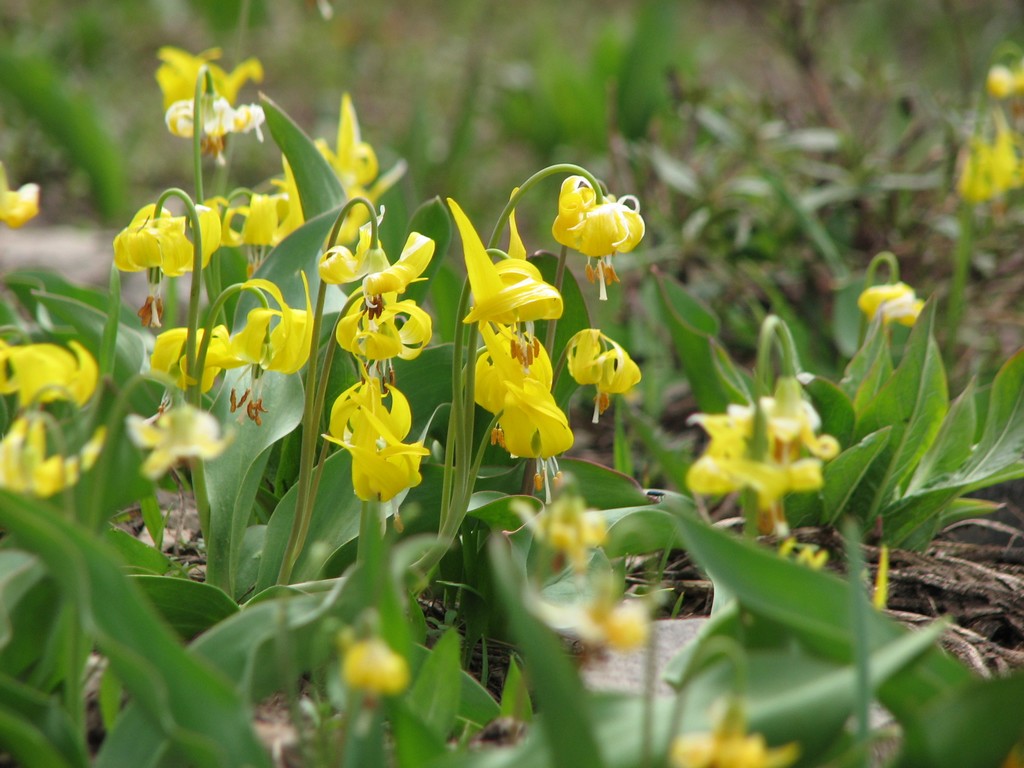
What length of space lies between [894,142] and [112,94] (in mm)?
4917

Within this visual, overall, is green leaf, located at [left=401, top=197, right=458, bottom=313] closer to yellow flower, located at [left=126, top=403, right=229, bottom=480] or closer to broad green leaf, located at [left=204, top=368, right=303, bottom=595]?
broad green leaf, located at [left=204, top=368, right=303, bottom=595]

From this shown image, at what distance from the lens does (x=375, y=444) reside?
149 cm

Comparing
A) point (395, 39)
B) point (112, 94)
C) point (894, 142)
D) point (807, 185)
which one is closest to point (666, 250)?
point (807, 185)

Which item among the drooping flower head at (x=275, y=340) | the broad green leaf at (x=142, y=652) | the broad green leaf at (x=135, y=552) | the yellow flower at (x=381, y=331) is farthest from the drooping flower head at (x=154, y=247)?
the broad green leaf at (x=142, y=652)

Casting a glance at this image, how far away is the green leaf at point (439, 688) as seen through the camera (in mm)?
1316

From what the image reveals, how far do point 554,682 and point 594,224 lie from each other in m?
0.64

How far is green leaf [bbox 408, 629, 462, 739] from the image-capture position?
1.32 meters

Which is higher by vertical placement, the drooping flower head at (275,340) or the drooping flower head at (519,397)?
the drooping flower head at (275,340)

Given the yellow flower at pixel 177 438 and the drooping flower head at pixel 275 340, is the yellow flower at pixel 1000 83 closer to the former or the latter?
the drooping flower head at pixel 275 340

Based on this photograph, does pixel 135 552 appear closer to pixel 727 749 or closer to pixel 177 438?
pixel 177 438

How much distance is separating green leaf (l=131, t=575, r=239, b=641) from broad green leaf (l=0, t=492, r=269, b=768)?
1.02ft

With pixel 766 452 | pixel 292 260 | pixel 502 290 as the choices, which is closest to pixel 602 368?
pixel 502 290

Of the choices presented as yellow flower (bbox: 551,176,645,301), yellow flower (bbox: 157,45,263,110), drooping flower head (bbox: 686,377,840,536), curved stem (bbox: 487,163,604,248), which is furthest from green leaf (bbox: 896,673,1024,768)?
yellow flower (bbox: 157,45,263,110)

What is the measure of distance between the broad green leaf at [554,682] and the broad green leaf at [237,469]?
2.68 ft
